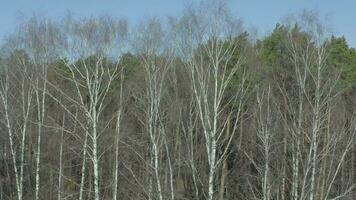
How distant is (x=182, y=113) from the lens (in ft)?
116

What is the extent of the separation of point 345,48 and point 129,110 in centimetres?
1443

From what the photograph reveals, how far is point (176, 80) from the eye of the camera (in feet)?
110

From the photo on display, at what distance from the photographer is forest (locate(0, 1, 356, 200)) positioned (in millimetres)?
26266

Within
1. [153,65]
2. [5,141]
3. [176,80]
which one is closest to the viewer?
[153,65]

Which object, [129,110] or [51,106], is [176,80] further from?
[51,106]

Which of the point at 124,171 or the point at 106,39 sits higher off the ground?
the point at 106,39

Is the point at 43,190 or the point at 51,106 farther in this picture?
the point at 51,106

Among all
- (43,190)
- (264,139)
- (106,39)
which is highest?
(106,39)

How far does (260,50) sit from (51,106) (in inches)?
596

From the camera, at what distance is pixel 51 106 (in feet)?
131

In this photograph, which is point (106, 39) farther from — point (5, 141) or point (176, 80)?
point (5, 141)

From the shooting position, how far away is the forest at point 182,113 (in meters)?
26.3

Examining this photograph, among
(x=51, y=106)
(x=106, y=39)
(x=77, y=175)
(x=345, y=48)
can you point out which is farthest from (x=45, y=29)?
(x=345, y=48)

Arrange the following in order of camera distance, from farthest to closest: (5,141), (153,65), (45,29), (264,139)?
(5,141) → (45,29) → (153,65) → (264,139)
